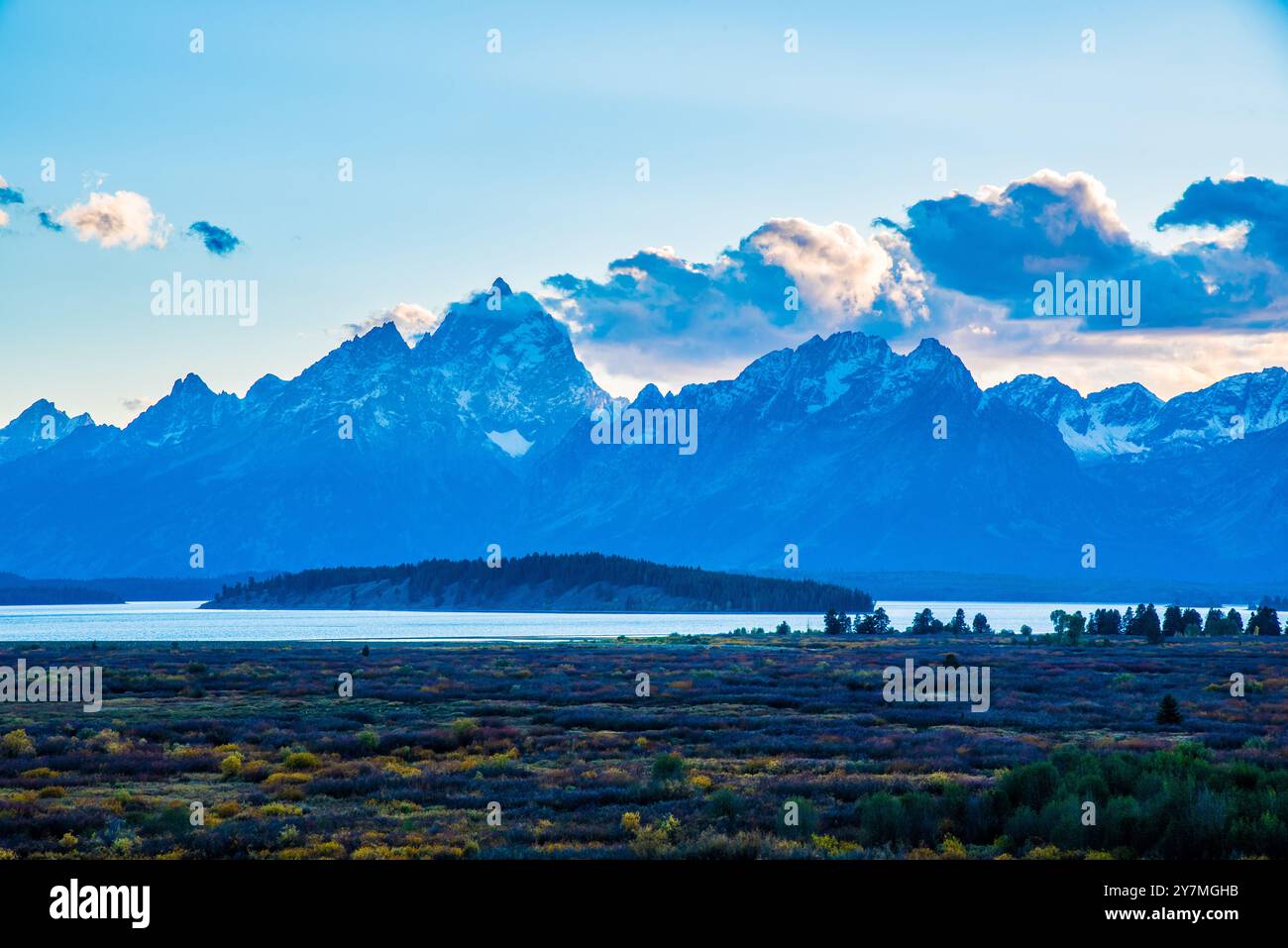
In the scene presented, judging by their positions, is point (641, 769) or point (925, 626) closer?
point (641, 769)

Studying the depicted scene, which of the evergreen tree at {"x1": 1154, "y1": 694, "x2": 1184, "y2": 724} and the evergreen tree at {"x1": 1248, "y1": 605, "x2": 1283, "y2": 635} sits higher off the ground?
the evergreen tree at {"x1": 1154, "y1": 694, "x2": 1184, "y2": 724}

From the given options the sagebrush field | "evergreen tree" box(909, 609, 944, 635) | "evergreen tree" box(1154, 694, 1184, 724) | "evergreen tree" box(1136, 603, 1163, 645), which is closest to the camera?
the sagebrush field

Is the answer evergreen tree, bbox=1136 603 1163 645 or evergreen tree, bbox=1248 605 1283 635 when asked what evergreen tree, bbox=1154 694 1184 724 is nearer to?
evergreen tree, bbox=1136 603 1163 645

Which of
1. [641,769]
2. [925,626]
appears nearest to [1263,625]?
[925,626]

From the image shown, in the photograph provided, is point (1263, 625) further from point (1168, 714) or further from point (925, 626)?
point (1168, 714)

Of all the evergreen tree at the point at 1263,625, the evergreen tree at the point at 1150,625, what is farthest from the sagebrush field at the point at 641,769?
the evergreen tree at the point at 1263,625

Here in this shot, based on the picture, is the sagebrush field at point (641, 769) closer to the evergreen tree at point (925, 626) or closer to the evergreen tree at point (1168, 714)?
the evergreen tree at point (1168, 714)

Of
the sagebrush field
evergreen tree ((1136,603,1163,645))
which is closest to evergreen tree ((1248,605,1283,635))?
evergreen tree ((1136,603,1163,645))
